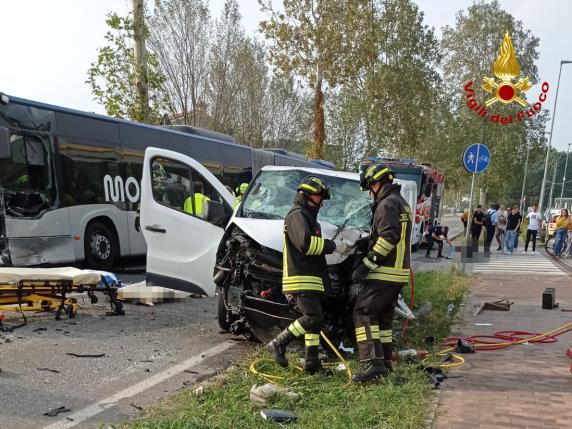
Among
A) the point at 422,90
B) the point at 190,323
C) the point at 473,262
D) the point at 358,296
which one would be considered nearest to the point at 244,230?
the point at 358,296

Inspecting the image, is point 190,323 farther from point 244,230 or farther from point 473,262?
point 473,262

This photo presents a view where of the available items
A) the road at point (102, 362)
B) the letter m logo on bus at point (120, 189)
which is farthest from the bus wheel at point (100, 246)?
the road at point (102, 362)

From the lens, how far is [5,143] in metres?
9.14

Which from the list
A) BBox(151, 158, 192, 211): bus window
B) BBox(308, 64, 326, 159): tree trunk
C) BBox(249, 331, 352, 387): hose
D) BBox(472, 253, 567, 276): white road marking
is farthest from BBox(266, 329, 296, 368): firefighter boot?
BBox(308, 64, 326, 159): tree trunk

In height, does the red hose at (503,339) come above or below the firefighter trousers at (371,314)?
below

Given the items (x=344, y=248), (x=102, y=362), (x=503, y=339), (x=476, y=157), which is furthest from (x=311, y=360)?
(x=476, y=157)

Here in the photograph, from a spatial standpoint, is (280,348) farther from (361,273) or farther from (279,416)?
(279,416)

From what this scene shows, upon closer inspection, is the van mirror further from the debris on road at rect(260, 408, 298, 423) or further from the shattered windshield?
the debris on road at rect(260, 408, 298, 423)

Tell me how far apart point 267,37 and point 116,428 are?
24435 millimetres

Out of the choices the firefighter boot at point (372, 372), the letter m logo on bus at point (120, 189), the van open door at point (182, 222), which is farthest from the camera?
the letter m logo on bus at point (120, 189)

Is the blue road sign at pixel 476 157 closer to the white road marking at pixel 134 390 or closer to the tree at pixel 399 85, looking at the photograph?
the white road marking at pixel 134 390

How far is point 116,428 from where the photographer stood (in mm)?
3645

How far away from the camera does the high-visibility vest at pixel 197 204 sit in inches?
268

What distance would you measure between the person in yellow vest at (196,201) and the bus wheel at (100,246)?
14.6ft
